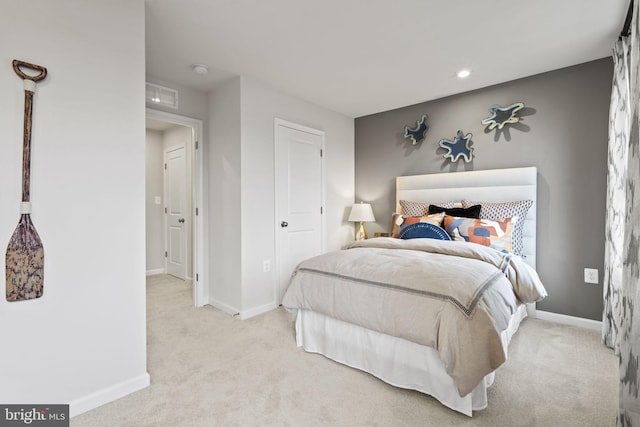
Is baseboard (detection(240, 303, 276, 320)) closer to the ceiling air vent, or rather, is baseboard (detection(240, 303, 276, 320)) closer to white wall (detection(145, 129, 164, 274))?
the ceiling air vent

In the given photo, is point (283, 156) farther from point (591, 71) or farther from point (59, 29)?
point (591, 71)

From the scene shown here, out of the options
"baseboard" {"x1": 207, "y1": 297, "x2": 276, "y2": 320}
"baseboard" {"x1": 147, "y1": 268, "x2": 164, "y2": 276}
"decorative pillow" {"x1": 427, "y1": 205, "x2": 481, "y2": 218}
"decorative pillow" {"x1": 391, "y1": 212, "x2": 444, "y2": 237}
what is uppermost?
Result: "decorative pillow" {"x1": 427, "y1": 205, "x2": 481, "y2": 218}

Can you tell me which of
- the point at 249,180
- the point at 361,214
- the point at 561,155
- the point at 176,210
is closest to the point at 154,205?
the point at 176,210

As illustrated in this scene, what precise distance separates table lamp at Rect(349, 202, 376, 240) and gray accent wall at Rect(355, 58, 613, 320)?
117 centimetres

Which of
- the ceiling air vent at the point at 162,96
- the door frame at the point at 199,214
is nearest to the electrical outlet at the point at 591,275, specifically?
the door frame at the point at 199,214

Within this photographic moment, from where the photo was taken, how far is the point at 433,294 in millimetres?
1657

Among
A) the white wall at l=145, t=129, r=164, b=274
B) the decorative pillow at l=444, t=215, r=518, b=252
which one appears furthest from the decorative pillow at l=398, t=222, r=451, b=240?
the white wall at l=145, t=129, r=164, b=274

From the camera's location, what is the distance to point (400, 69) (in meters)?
2.85

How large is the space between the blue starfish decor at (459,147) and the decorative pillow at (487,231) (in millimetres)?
959

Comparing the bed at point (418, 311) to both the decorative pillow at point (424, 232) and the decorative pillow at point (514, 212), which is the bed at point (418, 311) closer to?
the decorative pillow at point (424, 232)

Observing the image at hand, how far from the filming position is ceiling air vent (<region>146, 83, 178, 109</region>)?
2.95 m

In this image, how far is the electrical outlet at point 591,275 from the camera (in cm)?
267

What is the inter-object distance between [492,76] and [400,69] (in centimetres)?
97

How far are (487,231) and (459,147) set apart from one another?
123cm
